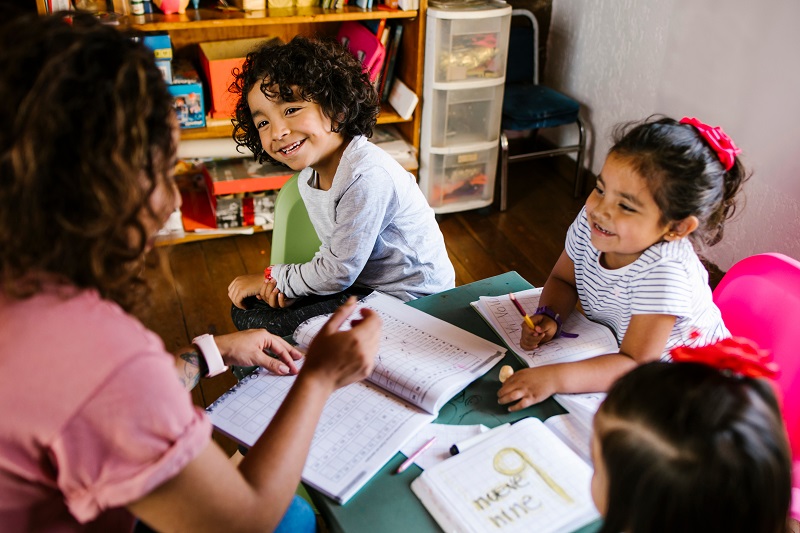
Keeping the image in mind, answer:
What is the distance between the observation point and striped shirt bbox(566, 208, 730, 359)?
1.22m

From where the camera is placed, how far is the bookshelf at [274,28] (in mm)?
2418

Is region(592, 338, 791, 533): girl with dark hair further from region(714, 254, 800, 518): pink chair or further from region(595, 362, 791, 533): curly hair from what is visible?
region(714, 254, 800, 518): pink chair

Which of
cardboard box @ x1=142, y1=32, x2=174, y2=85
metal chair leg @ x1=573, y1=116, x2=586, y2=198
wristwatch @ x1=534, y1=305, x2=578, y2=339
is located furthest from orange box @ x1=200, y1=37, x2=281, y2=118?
wristwatch @ x1=534, y1=305, x2=578, y2=339

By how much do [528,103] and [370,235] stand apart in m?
1.66

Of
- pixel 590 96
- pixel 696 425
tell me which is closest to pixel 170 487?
pixel 696 425

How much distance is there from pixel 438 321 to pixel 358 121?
2.15ft

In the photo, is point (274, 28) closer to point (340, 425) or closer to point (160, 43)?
point (160, 43)

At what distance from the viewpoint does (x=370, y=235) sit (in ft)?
5.33

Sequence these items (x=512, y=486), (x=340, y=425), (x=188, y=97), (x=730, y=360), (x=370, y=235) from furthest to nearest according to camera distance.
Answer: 1. (x=188, y=97)
2. (x=370, y=235)
3. (x=340, y=425)
4. (x=512, y=486)
5. (x=730, y=360)

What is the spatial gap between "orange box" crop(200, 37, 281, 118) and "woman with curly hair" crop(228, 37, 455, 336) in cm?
86

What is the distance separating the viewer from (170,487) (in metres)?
0.74

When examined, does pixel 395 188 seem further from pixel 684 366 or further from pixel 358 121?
pixel 684 366

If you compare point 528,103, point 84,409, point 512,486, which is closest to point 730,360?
point 512,486

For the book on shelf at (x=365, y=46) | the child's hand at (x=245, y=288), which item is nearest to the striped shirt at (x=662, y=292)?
the child's hand at (x=245, y=288)
